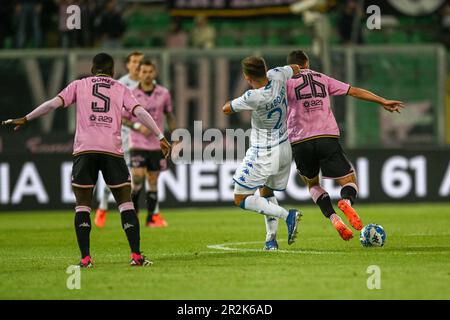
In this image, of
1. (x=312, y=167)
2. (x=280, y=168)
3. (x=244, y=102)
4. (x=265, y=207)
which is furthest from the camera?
(x=312, y=167)

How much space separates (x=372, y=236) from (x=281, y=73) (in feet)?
6.80

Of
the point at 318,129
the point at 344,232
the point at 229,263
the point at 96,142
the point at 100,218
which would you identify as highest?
the point at 318,129

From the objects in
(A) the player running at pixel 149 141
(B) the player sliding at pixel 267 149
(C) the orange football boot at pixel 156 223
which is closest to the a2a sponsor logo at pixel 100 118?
(B) the player sliding at pixel 267 149

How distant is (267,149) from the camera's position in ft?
38.7

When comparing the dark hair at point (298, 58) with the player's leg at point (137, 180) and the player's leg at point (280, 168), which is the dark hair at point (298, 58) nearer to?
the player's leg at point (280, 168)

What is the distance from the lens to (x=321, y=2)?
21469 mm

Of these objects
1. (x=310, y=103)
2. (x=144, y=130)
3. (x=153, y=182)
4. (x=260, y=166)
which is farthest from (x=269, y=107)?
(x=153, y=182)

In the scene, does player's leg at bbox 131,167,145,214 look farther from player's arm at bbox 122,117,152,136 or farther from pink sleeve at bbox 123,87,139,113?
pink sleeve at bbox 123,87,139,113

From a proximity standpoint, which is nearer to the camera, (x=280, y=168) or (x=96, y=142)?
(x=96, y=142)

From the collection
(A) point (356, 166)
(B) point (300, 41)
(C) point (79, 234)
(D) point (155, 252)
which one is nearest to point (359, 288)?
(C) point (79, 234)

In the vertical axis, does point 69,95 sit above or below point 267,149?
above

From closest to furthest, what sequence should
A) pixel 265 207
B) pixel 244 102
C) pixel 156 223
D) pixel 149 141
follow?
pixel 244 102 → pixel 265 207 → pixel 149 141 → pixel 156 223

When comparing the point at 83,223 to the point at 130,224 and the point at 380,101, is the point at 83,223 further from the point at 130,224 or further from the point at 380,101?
the point at 380,101
